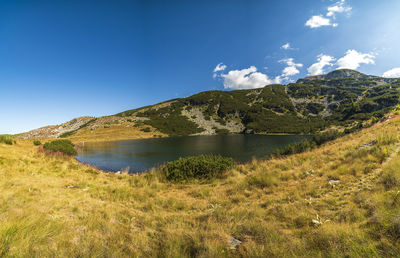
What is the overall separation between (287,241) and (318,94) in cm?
17506

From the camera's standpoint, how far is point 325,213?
12.3ft

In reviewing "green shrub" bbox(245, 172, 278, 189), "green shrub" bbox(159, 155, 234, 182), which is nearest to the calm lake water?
"green shrub" bbox(159, 155, 234, 182)

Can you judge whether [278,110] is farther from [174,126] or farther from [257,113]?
[174,126]

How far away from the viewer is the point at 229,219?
12.9 ft

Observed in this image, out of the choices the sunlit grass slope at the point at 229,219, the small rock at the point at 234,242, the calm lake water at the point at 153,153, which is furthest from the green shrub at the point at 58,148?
the small rock at the point at 234,242

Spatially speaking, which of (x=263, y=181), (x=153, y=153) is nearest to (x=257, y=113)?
(x=153, y=153)

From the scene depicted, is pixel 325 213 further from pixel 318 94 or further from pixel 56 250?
pixel 318 94

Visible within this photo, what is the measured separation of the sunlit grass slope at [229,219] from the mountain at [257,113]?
6110cm

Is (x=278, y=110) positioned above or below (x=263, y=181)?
above

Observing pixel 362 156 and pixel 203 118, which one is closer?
pixel 362 156

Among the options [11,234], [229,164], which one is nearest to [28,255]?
[11,234]

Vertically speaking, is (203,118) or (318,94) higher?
(318,94)

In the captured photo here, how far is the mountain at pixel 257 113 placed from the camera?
246ft

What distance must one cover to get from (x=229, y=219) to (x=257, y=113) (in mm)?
116003
